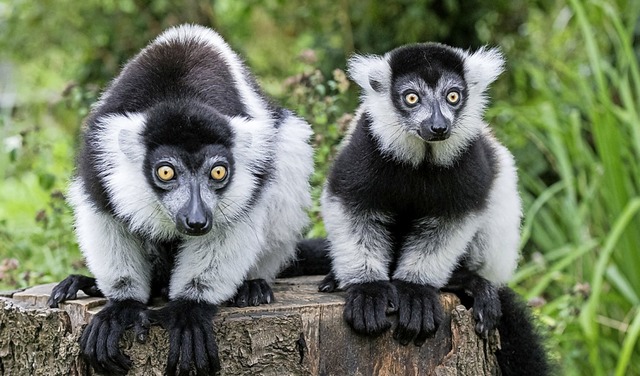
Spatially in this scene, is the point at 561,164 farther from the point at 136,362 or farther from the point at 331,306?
the point at 136,362

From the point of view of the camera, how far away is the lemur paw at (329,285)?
5254mm

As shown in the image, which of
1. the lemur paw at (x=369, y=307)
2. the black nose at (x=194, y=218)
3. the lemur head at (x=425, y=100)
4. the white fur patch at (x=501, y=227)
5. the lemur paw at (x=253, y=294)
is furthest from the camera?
the white fur patch at (x=501, y=227)

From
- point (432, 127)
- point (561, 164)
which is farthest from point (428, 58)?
point (561, 164)

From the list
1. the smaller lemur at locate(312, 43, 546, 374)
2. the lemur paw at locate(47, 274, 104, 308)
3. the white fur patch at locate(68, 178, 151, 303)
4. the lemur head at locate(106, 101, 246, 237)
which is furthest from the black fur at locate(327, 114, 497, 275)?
the lemur paw at locate(47, 274, 104, 308)

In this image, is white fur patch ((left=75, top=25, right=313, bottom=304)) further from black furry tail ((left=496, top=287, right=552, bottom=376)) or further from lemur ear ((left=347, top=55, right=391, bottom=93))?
black furry tail ((left=496, top=287, right=552, bottom=376))

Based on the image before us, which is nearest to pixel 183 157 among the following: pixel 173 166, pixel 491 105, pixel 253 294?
→ pixel 173 166

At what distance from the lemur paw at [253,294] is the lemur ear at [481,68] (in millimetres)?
1794

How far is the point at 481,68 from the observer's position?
531 centimetres

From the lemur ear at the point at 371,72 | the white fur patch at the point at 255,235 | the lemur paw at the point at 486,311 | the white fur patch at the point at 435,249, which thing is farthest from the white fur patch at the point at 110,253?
the lemur paw at the point at 486,311

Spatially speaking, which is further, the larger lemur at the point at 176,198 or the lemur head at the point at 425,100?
the lemur head at the point at 425,100

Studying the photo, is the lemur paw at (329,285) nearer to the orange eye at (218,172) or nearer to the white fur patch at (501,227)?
the white fur patch at (501,227)

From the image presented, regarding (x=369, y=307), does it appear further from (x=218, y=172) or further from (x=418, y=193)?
(x=218, y=172)

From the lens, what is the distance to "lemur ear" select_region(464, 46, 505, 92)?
5.25 meters

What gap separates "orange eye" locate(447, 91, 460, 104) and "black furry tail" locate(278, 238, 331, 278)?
1501 mm
